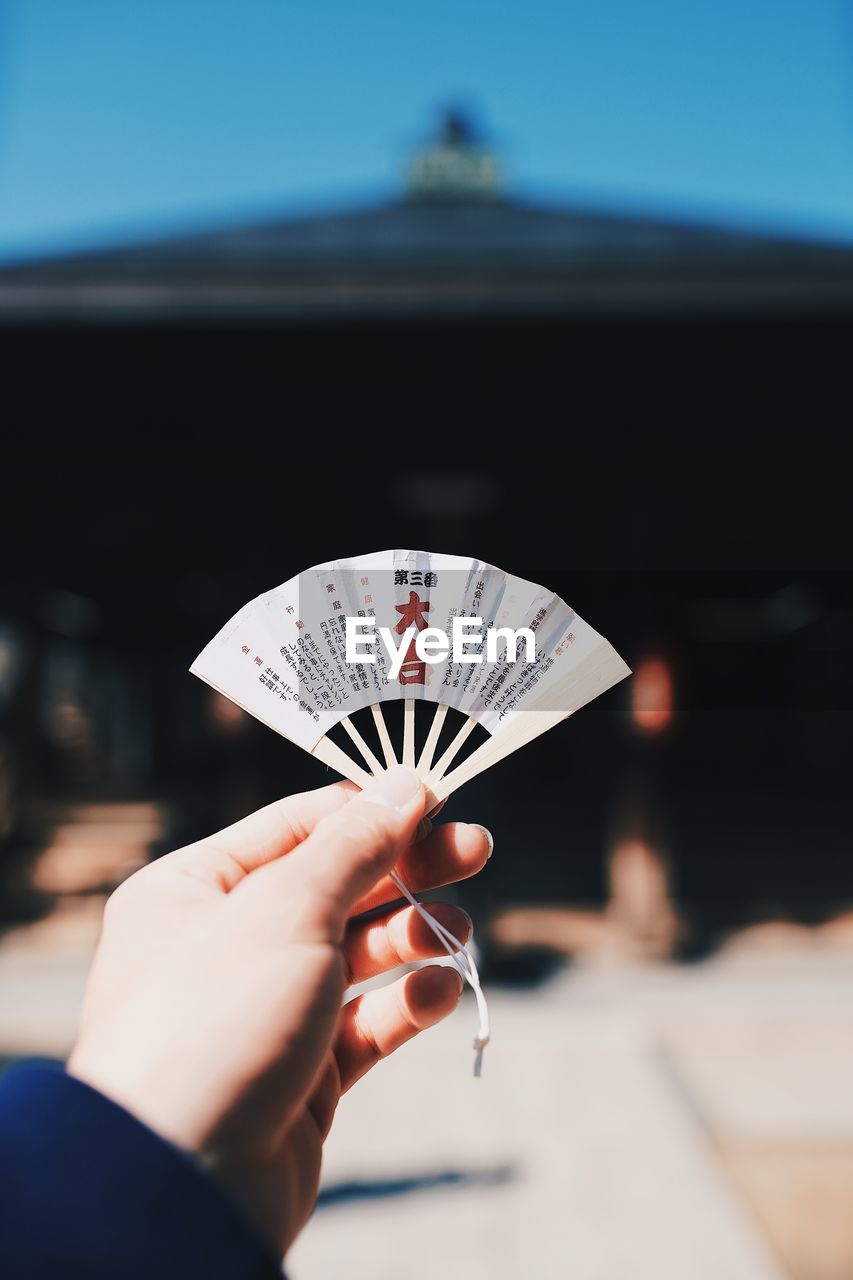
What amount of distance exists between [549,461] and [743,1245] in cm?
358

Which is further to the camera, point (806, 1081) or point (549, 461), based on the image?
point (549, 461)

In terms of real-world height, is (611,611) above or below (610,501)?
below

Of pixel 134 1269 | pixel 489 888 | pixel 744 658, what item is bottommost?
pixel 489 888

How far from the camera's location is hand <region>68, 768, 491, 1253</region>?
624 mm

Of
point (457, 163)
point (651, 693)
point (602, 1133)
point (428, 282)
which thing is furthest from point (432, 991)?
point (457, 163)

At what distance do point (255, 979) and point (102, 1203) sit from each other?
177 mm

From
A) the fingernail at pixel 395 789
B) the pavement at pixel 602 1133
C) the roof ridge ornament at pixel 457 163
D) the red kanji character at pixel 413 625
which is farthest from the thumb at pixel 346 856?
the roof ridge ornament at pixel 457 163

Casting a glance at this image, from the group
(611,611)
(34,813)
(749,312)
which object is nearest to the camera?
(749,312)

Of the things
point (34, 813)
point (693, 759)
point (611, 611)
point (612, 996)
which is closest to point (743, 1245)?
point (612, 996)

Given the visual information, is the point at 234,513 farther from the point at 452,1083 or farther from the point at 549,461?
the point at 452,1083

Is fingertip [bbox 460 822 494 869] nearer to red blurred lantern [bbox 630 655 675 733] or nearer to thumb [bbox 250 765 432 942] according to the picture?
thumb [bbox 250 765 432 942]

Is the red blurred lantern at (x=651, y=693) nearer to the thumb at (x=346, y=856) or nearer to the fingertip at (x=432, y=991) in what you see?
the fingertip at (x=432, y=991)

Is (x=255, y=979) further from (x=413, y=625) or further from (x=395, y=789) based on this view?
(x=413, y=625)

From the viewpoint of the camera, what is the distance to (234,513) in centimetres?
492
